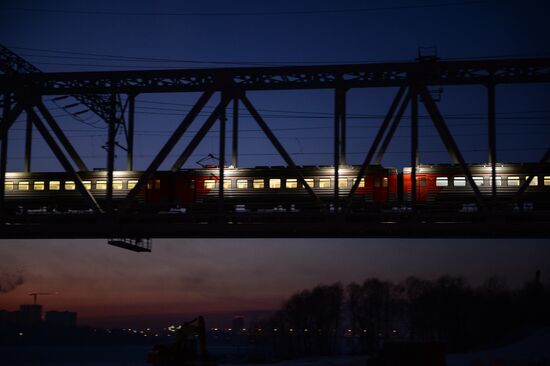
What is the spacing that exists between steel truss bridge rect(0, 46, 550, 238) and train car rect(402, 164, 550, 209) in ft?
9.65

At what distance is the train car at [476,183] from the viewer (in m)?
37.1

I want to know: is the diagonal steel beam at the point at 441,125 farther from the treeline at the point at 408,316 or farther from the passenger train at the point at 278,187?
the treeline at the point at 408,316

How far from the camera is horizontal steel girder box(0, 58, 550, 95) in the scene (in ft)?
109

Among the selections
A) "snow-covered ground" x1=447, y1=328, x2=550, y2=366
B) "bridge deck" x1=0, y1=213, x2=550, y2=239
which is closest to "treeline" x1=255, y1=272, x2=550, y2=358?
"snow-covered ground" x1=447, y1=328, x2=550, y2=366

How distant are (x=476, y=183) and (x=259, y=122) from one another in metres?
13.0

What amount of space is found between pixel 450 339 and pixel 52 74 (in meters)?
63.2

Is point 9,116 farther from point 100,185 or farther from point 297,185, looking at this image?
point 297,185

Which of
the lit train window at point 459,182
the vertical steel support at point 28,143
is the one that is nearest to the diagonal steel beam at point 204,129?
the vertical steel support at point 28,143

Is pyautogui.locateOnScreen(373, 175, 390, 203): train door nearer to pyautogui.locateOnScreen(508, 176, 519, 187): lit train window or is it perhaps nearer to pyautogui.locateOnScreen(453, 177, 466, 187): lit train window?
→ pyautogui.locateOnScreen(453, 177, 466, 187): lit train window

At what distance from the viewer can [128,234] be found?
3450 cm

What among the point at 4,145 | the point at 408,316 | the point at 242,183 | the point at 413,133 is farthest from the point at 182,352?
the point at 408,316

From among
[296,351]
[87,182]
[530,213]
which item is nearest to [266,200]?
[87,182]

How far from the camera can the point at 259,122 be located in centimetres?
3341

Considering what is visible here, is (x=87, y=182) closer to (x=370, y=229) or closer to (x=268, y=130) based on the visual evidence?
(x=268, y=130)
